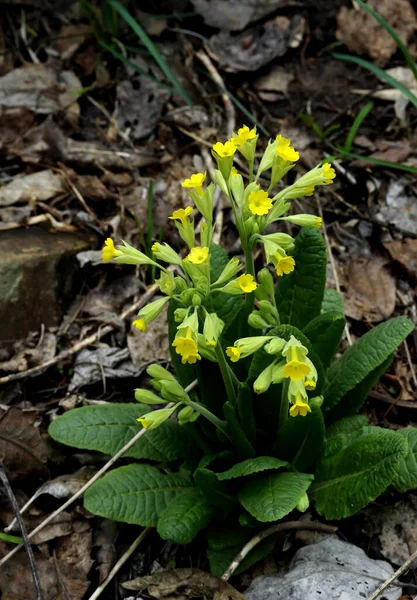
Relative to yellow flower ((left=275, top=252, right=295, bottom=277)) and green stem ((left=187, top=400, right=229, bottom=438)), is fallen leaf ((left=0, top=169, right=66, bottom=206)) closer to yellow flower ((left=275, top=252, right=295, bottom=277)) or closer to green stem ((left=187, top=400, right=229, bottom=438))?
green stem ((left=187, top=400, right=229, bottom=438))

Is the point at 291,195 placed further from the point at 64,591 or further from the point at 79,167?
the point at 79,167

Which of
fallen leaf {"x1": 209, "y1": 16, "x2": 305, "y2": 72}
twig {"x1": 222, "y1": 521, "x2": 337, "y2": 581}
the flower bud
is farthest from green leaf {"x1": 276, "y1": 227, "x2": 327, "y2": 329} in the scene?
fallen leaf {"x1": 209, "y1": 16, "x2": 305, "y2": 72}

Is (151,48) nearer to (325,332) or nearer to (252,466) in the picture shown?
(325,332)

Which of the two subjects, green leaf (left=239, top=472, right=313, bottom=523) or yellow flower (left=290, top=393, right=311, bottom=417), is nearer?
yellow flower (left=290, top=393, right=311, bottom=417)

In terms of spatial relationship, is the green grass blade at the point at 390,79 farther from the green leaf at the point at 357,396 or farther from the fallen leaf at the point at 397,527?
the fallen leaf at the point at 397,527

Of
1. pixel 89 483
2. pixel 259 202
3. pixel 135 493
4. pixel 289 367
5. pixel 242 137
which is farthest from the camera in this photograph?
pixel 89 483

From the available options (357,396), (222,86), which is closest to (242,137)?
(357,396)

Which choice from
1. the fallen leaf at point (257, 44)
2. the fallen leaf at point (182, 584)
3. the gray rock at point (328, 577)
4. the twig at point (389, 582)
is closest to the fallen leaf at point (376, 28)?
the fallen leaf at point (257, 44)
